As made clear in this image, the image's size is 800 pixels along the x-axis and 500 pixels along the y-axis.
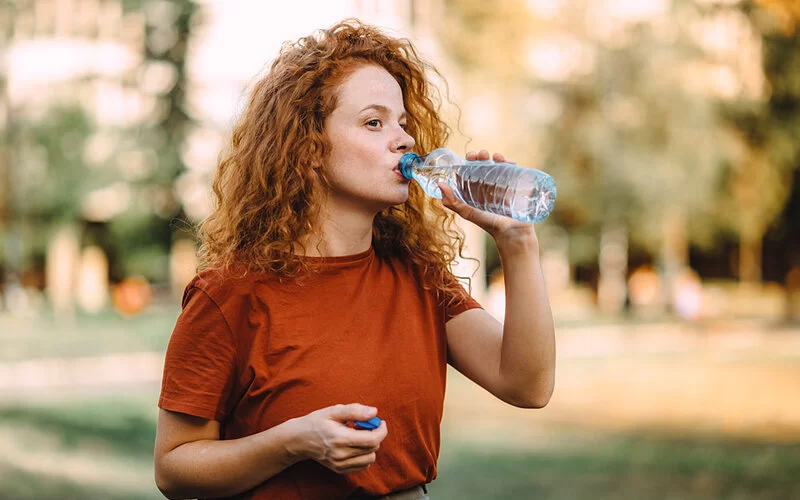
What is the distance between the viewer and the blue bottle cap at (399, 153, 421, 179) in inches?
96.0

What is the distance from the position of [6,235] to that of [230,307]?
37.6 metres

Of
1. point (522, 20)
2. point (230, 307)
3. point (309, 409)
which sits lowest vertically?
point (309, 409)

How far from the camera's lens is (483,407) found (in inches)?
494

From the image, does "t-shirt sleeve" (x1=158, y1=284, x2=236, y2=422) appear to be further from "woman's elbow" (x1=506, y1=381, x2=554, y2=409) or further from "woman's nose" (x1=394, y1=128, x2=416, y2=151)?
"woman's elbow" (x1=506, y1=381, x2=554, y2=409)

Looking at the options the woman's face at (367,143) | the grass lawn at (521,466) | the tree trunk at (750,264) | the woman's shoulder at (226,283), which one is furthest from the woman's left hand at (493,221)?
the tree trunk at (750,264)

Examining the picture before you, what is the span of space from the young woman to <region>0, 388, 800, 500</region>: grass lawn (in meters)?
5.08

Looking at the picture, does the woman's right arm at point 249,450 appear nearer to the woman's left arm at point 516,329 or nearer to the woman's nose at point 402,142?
the woman's left arm at point 516,329

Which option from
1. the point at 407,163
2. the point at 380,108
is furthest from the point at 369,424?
the point at 380,108

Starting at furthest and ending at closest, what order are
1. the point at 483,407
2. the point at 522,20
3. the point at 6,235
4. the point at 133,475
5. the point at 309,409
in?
the point at 6,235 < the point at 522,20 < the point at 483,407 < the point at 133,475 < the point at 309,409

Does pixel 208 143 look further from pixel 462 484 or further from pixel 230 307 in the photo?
pixel 230 307

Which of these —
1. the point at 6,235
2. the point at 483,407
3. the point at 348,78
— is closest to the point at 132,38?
the point at 6,235

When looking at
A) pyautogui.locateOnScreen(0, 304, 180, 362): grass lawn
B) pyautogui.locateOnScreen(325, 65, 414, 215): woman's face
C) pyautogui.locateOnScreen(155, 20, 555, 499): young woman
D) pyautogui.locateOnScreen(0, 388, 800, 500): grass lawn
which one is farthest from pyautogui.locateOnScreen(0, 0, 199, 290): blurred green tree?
pyautogui.locateOnScreen(325, 65, 414, 215): woman's face

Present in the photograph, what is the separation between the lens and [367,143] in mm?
2453

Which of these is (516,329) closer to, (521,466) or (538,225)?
(521,466)
